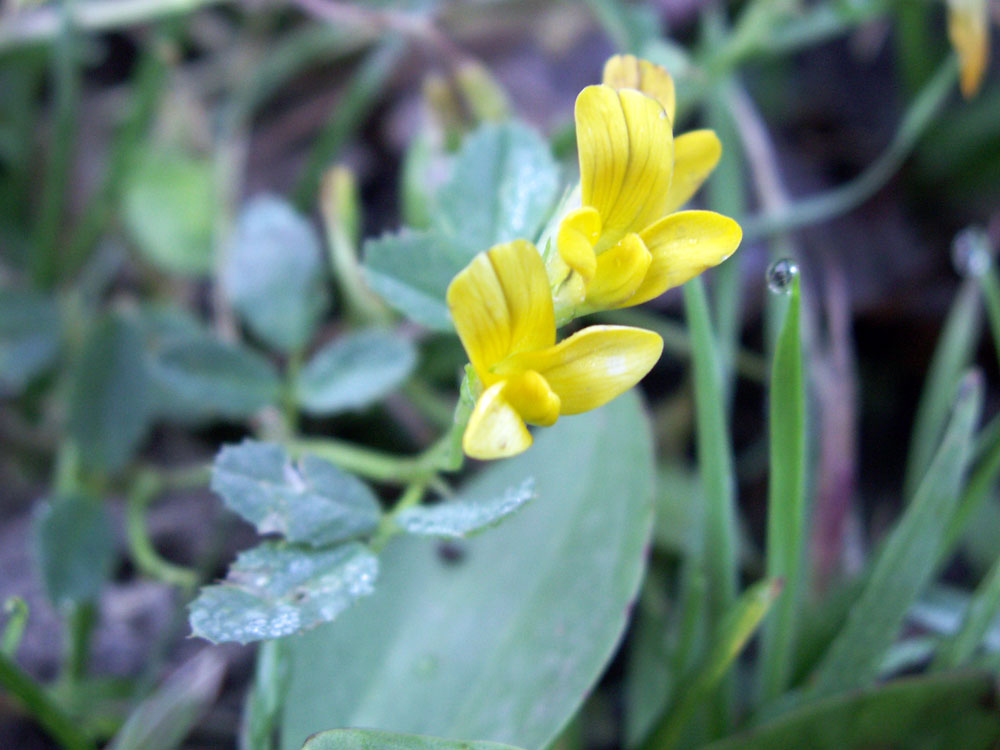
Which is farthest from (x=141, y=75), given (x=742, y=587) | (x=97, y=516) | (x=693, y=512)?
(x=742, y=587)

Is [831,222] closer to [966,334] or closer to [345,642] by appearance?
[966,334]

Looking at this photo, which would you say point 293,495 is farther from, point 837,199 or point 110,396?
point 837,199

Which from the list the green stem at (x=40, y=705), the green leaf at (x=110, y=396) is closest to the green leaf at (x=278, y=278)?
the green leaf at (x=110, y=396)

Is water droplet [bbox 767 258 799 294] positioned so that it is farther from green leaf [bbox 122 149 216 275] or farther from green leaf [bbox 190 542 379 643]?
green leaf [bbox 122 149 216 275]

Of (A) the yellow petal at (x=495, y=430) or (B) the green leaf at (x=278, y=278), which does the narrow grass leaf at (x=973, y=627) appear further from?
(B) the green leaf at (x=278, y=278)

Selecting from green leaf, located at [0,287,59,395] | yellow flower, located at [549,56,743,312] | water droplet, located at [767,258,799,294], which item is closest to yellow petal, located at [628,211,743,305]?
yellow flower, located at [549,56,743,312]

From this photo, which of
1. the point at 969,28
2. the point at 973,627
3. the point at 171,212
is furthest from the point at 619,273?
the point at 171,212

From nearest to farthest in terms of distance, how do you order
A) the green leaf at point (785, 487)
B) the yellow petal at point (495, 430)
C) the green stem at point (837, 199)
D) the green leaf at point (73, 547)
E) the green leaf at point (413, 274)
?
the yellow petal at point (495, 430), the green leaf at point (785, 487), the green leaf at point (413, 274), the green leaf at point (73, 547), the green stem at point (837, 199)
